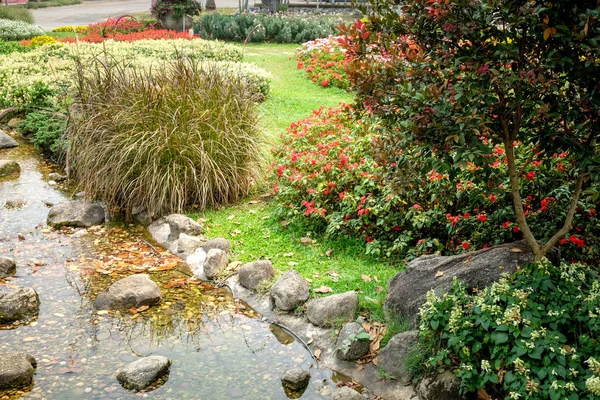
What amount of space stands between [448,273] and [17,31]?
1932 centimetres

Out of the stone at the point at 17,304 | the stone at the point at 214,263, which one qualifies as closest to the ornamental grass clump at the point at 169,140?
the stone at the point at 214,263

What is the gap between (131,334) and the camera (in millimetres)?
5309

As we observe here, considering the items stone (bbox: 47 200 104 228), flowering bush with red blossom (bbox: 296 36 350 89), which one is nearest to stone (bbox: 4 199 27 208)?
stone (bbox: 47 200 104 228)

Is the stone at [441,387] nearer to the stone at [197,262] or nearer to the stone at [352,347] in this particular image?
the stone at [352,347]

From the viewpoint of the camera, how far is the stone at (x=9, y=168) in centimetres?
952

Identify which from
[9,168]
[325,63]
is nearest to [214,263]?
[9,168]

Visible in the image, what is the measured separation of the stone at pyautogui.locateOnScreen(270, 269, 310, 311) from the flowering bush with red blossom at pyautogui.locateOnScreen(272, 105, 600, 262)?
0.79 meters

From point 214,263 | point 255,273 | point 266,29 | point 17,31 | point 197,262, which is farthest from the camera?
point 266,29

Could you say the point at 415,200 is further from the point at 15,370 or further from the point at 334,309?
the point at 15,370

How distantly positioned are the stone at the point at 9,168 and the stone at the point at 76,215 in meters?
2.22

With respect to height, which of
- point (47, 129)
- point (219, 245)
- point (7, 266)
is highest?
point (47, 129)

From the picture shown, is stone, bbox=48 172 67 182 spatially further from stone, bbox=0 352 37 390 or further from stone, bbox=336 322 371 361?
stone, bbox=336 322 371 361

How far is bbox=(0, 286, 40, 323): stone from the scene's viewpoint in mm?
5484

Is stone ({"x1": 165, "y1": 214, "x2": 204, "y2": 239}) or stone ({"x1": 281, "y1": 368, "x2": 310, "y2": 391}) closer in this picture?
stone ({"x1": 281, "y1": 368, "x2": 310, "y2": 391})
